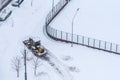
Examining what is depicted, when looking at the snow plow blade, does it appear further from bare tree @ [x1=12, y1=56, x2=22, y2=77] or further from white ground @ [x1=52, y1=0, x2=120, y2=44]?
white ground @ [x1=52, y1=0, x2=120, y2=44]

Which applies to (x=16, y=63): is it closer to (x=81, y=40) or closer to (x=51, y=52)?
(x=51, y=52)

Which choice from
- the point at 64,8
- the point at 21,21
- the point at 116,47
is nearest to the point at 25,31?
the point at 21,21

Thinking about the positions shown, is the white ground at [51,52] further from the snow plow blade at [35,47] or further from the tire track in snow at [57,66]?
the snow plow blade at [35,47]

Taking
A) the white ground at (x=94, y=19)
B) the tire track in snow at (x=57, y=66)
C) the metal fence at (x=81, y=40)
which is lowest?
the tire track in snow at (x=57, y=66)

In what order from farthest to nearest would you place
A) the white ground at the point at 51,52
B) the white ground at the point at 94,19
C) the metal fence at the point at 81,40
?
the white ground at the point at 94,19, the metal fence at the point at 81,40, the white ground at the point at 51,52

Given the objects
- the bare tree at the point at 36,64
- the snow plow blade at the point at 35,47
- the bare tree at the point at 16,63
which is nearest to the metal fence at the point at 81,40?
the snow plow blade at the point at 35,47

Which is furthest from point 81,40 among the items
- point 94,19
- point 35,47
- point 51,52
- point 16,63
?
point 16,63

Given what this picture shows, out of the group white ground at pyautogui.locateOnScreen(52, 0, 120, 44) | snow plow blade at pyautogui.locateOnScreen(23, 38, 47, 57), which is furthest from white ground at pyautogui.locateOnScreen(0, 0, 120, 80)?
snow plow blade at pyautogui.locateOnScreen(23, 38, 47, 57)

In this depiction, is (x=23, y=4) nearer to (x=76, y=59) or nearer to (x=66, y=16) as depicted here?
(x=66, y=16)
